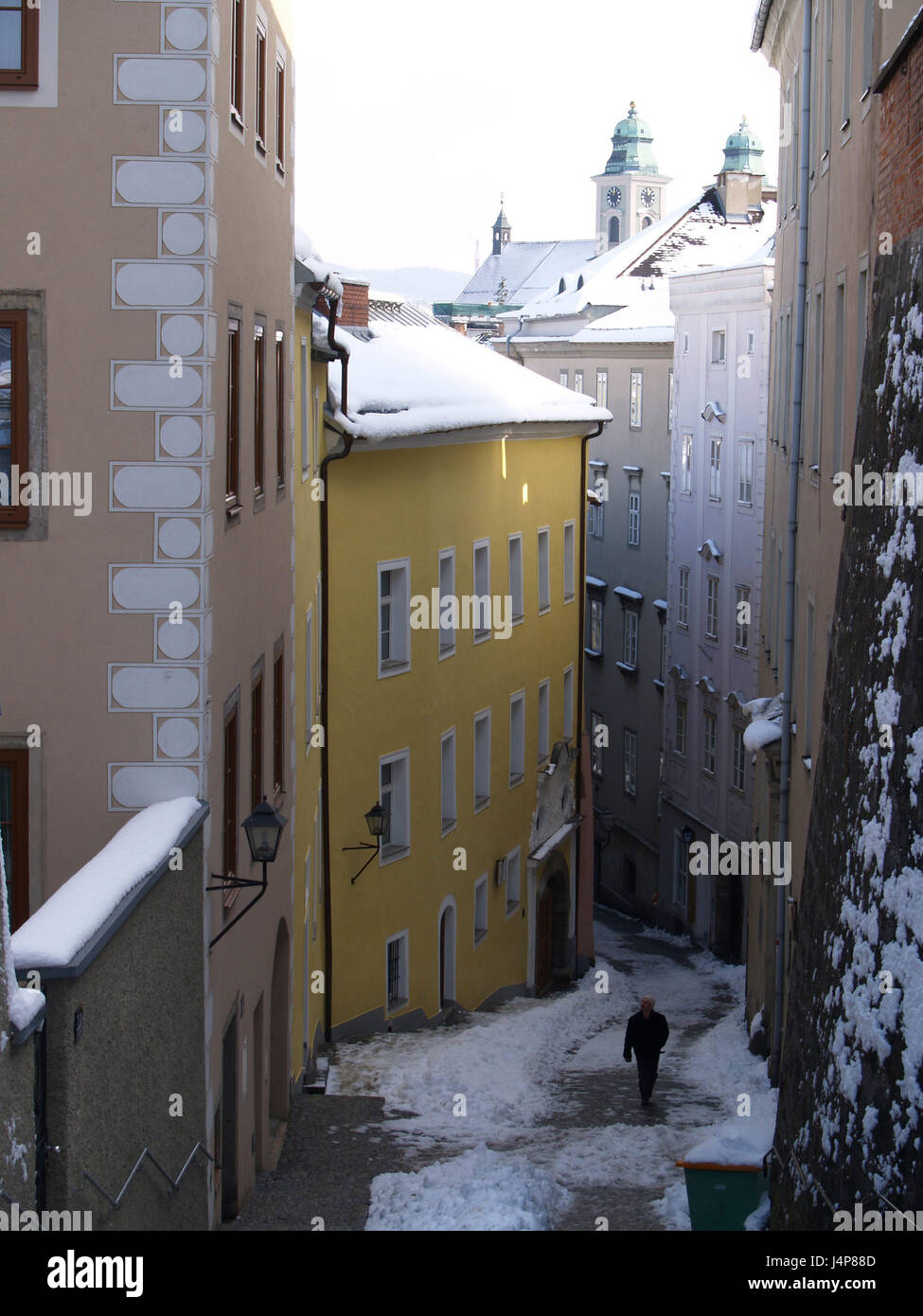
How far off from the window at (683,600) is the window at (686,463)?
1983mm

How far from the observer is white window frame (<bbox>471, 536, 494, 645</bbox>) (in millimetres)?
26094

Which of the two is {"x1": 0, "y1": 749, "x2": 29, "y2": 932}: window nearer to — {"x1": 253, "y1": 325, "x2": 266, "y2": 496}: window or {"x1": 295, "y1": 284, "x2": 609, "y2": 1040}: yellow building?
{"x1": 253, "y1": 325, "x2": 266, "y2": 496}: window

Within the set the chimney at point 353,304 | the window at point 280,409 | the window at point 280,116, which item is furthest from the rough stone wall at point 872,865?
the chimney at point 353,304

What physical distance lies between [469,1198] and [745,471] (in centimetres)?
2560

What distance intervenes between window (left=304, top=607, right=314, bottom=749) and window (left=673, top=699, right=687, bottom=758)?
2197 centimetres

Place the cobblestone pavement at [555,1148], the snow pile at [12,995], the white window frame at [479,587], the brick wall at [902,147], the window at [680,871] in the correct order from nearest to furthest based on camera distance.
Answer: the snow pile at [12,995]
the brick wall at [902,147]
the cobblestone pavement at [555,1148]
the white window frame at [479,587]
the window at [680,871]

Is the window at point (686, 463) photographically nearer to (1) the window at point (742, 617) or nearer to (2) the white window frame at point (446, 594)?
(1) the window at point (742, 617)

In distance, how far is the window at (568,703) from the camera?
32.6 meters

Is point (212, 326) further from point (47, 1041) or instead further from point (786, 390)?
point (786, 390)

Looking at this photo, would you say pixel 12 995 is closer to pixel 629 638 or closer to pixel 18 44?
pixel 18 44

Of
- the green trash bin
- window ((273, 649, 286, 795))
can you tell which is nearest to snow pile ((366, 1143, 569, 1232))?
the green trash bin

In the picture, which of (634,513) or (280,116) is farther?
(634,513)

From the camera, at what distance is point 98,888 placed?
812cm

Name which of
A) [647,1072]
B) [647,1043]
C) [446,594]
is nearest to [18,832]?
[647,1043]
